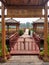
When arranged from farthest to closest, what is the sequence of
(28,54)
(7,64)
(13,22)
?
(13,22) < (28,54) < (7,64)

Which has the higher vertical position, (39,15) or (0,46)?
(39,15)

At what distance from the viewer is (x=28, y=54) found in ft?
41.0

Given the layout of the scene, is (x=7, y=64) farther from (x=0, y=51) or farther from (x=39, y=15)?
(x=39, y=15)

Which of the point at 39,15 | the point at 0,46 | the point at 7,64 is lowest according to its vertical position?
the point at 7,64

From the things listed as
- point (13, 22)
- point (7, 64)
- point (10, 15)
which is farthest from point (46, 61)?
point (13, 22)

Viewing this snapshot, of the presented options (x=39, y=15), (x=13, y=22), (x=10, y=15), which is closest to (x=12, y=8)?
(x=10, y=15)

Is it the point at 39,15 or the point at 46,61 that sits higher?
the point at 39,15

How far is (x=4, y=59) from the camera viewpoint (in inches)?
393

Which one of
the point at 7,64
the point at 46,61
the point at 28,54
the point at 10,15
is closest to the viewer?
the point at 7,64

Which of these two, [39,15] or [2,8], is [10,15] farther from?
[39,15]

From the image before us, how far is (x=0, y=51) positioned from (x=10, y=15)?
2.07 meters

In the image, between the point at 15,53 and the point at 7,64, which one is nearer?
the point at 7,64

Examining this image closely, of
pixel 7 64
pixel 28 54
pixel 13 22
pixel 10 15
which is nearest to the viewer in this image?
pixel 7 64

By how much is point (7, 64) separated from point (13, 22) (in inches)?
→ 758
